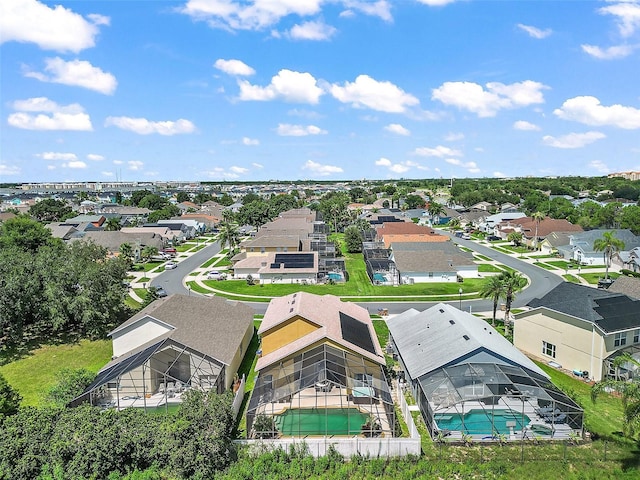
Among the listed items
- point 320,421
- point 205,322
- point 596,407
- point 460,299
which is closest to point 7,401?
point 205,322

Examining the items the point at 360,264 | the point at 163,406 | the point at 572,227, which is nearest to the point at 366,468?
the point at 163,406

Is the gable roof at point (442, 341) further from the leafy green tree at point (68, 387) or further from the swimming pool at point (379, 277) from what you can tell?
the swimming pool at point (379, 277)

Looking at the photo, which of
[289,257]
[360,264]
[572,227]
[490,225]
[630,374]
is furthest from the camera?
[490,225]

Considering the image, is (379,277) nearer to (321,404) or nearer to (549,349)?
(549,349)

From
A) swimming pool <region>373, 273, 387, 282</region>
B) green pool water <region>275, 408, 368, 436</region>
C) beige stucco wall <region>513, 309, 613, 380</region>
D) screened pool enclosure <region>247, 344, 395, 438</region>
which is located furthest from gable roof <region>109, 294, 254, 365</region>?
swimming pool <region>373, 273, 387, 282</region>

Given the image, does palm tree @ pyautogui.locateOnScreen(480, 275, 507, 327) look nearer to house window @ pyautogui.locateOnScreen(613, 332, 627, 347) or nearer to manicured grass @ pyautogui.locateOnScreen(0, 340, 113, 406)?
house window @ pyautogui.locateOnScreen(613, 332, 627, 347)

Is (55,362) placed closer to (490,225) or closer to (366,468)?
(366,468)

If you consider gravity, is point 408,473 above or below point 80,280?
below
